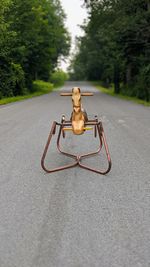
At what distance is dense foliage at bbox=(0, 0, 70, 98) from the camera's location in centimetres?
2892

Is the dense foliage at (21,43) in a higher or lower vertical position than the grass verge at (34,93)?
higher

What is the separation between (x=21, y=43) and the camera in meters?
35.6

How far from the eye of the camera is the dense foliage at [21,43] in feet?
94.9

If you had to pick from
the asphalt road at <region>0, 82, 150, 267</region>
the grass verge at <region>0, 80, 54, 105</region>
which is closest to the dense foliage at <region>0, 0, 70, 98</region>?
the grass verge at <region>0, 80, 54, 105</region>

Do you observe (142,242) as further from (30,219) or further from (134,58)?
(134,58)

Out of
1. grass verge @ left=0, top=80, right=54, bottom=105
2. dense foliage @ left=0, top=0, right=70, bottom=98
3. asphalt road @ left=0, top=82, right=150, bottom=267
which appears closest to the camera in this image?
asphalt road @ left=0, top=82, right=150, bottom=267

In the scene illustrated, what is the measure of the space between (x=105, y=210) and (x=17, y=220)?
1.07m

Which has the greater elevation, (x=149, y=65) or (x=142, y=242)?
(x=149, y=65)

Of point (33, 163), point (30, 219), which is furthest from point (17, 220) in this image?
point (33, 163)

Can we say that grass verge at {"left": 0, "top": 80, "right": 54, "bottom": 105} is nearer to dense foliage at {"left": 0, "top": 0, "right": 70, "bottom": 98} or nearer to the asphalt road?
dense foliage at {"left": 0, "top": 0, "right": 70, "bottom": 98}

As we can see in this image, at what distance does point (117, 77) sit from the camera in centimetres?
4212

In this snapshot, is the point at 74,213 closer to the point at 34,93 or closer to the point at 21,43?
the point at 21,43

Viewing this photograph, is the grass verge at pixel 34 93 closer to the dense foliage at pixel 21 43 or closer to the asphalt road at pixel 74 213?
the dense foliage at pixel 21 43

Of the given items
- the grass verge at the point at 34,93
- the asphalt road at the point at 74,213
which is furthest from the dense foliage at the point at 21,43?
the asphalt road at the point at 74,213
